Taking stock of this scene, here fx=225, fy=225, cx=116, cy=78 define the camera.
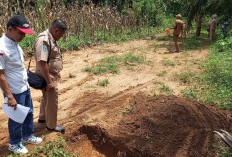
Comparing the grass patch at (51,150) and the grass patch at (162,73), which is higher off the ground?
the grass patch at (162,73)

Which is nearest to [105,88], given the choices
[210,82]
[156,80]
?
[156,80]

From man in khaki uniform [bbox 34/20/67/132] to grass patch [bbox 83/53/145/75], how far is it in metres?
3.52

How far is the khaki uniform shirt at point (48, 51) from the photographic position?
3.05 m

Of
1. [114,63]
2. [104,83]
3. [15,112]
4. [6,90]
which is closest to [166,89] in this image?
[104,83]

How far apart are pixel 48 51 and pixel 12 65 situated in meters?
0.57

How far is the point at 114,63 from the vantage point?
25.7ft

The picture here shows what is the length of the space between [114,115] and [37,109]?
1.76 m

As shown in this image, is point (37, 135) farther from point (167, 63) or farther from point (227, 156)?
point (167, 63)

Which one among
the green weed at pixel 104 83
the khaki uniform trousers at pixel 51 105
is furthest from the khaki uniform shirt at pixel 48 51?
the green weed at pixel 104 83

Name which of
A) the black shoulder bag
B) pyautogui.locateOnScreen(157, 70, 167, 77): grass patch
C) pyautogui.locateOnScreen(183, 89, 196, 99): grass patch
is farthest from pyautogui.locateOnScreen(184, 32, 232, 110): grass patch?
the black shoulder bag

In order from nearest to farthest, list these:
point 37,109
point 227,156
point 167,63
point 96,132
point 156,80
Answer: point 227,156, point 96,132, point 37,109, point 156,80, point 167,63

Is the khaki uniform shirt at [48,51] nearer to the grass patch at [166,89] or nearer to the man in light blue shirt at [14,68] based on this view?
the man in light blue shirt at [14,68]

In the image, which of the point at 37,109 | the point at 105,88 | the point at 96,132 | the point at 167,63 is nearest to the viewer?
the point at 96,132

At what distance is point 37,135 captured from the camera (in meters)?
3.71
